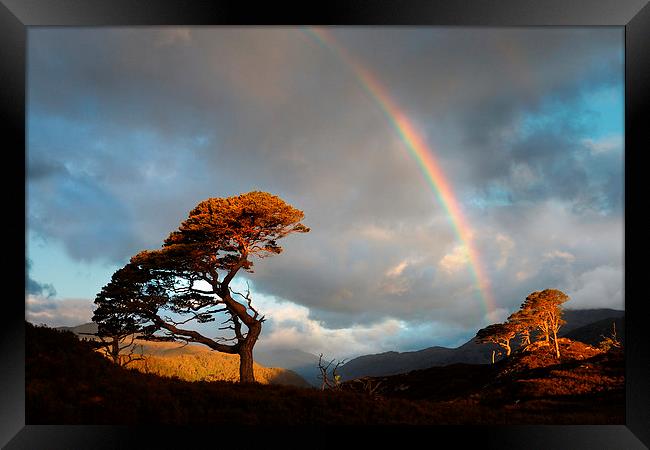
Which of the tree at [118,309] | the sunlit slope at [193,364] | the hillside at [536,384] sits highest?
the tree at [118,309]

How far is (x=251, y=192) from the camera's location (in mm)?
11984

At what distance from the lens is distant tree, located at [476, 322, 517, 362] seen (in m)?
23.0

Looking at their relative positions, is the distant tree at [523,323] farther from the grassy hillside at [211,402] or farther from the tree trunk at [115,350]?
the tree trunk at [115,350]

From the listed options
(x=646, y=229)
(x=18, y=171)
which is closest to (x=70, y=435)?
(x=18, y=171)

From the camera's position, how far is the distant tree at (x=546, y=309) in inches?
792

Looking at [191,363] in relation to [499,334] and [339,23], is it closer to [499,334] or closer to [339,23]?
[339,23]

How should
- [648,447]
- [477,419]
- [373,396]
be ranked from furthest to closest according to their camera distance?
[373,396] → [477,419] → [648,447]

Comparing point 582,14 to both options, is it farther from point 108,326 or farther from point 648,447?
point 108,326

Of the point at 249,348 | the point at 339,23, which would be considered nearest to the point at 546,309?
the point at 249,348

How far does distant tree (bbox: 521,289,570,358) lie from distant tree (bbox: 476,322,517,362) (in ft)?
6.43

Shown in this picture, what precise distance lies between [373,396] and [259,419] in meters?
2.95

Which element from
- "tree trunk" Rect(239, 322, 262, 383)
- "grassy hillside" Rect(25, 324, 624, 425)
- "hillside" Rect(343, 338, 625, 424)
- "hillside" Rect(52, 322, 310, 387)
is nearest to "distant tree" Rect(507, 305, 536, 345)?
"hillside" Rect(343, 338, 625, 424)

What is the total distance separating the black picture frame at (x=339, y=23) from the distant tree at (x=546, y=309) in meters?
16.8

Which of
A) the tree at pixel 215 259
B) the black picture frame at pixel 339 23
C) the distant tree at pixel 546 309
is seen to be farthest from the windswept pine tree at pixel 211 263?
the distant tree at pixel 546 309
